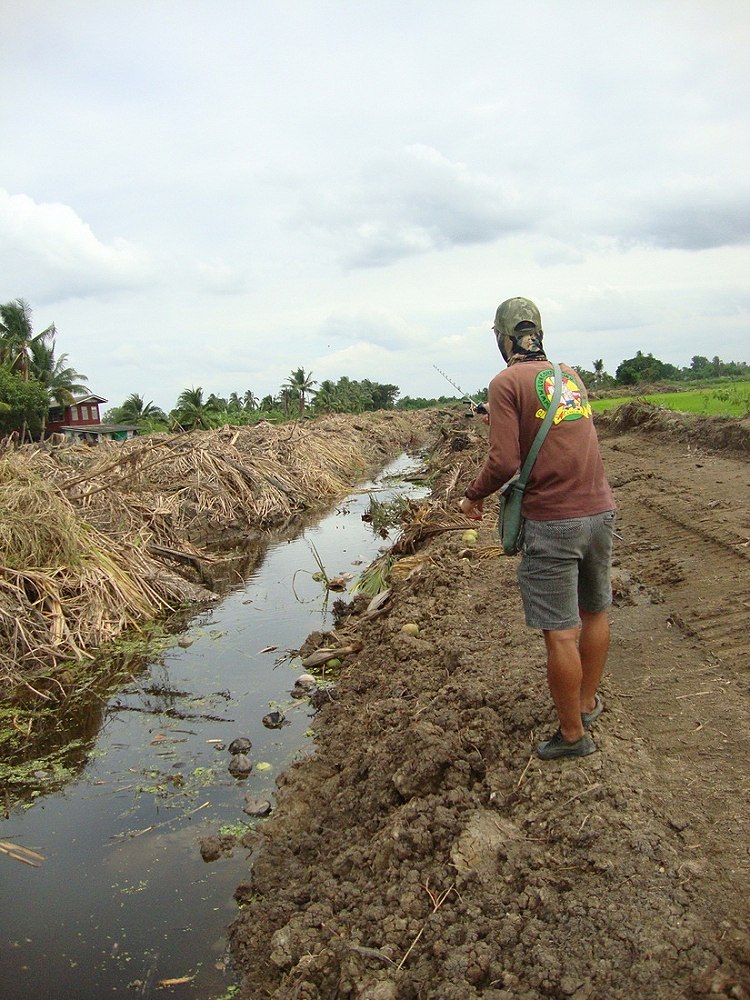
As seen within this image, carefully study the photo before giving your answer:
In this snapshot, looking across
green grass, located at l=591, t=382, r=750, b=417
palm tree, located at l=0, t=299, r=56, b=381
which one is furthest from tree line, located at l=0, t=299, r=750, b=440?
green grass, located at l=591, t=382, r=750, b=417

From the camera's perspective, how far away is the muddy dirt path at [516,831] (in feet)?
7.84

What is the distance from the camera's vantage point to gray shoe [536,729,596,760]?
3314 mm

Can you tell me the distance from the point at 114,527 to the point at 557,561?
819 centimetres

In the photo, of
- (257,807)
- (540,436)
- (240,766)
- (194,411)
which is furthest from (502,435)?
(194,411)

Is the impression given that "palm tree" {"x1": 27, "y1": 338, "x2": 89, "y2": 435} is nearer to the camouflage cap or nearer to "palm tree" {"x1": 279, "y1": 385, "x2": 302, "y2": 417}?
"palm tree" {"x1": 279, "y1": 385, "x2": 302, "y2": 417}

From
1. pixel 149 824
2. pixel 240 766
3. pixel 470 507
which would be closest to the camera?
pixel 470 507

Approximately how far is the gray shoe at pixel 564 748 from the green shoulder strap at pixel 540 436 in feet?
3.77

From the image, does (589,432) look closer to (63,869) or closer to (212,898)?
(212,898)

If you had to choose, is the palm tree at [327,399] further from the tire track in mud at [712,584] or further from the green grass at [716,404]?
the tire track in mud at [712,584]

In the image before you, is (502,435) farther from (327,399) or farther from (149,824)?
(327,399)

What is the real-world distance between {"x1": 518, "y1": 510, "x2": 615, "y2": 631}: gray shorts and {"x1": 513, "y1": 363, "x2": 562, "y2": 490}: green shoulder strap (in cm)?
19

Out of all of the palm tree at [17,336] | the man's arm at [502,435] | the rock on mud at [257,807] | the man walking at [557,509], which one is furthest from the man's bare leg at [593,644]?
the palm tree at [17,336]

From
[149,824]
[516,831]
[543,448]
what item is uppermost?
[543,448]

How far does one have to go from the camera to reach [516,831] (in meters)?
3.05
